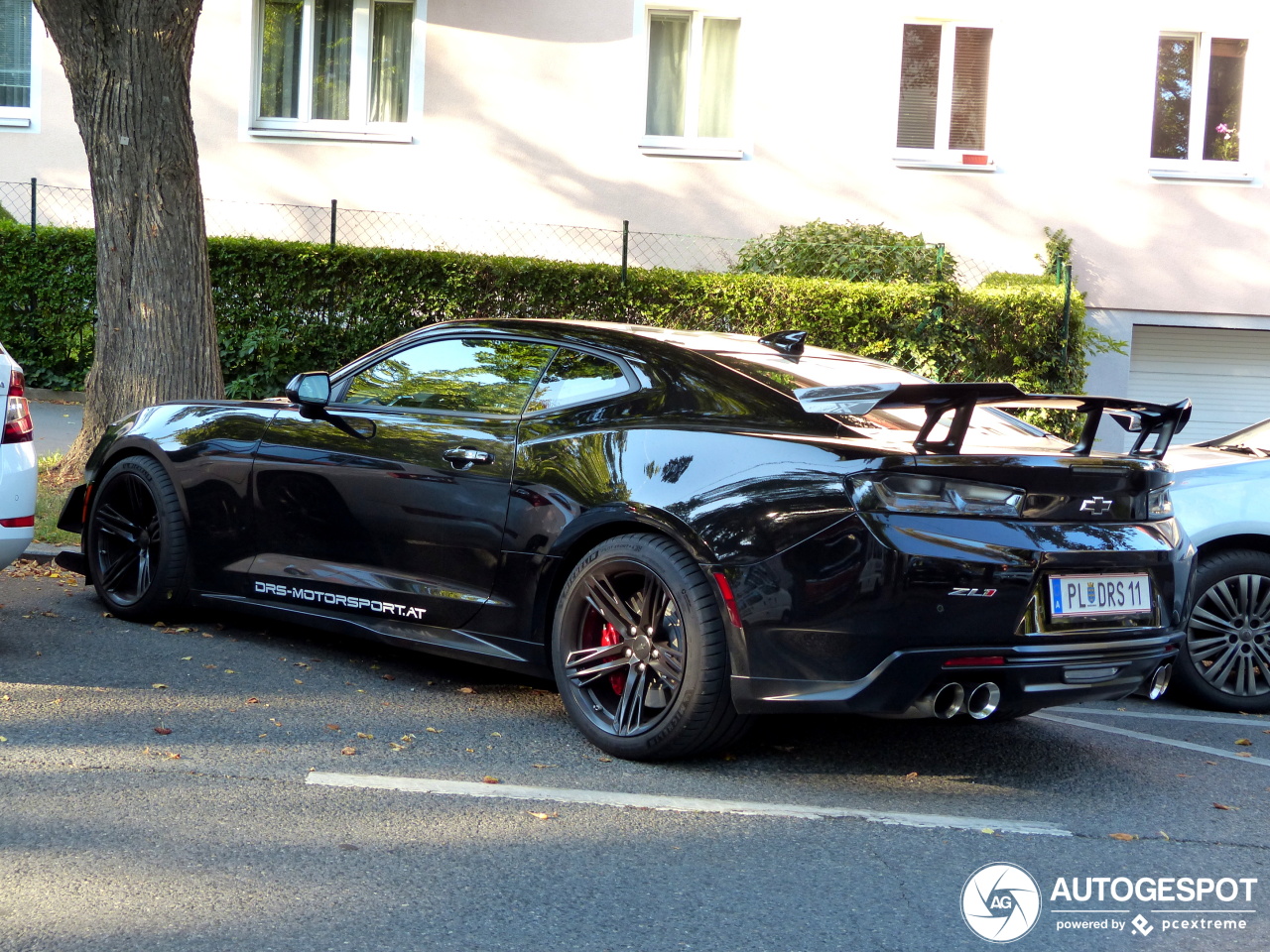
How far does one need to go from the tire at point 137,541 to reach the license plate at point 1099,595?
3.70 meters

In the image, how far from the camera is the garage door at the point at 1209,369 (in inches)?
630

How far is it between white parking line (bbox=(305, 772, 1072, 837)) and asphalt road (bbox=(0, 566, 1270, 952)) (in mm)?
12

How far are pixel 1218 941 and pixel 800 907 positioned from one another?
39.8 inches

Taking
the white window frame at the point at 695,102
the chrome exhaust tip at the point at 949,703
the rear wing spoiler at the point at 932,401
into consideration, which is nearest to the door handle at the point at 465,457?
the rear wing spoiler at the point at 932,401

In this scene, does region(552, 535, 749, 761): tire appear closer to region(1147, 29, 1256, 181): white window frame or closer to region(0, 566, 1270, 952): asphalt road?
region(0, 566, 1270, 952): asphalt road

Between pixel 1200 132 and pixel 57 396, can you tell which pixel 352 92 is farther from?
pixel 1200 132

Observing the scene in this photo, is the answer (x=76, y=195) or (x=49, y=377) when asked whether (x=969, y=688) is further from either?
(x=76, y=195)

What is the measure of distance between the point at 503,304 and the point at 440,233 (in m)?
3.23

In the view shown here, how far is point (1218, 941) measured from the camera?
3346 millimetres

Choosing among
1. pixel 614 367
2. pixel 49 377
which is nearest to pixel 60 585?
pixel 614 367

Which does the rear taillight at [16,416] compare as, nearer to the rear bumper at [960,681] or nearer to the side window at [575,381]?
the side window at [575,381]

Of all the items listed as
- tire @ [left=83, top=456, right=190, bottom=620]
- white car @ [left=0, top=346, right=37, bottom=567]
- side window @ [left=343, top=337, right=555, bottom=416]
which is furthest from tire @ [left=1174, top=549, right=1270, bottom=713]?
white car @ [left=0, top=346, right=37, bottom=567]

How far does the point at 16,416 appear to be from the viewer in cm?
543

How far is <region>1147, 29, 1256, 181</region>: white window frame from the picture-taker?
15438 mm
